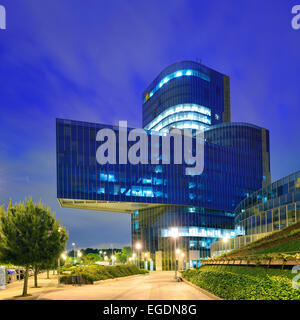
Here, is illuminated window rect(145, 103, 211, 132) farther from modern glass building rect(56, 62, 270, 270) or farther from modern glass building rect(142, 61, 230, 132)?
modern glass building rect(56, 62, 270, 270)

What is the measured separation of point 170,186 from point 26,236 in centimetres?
→ 6498

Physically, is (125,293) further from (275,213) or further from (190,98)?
(190,98)

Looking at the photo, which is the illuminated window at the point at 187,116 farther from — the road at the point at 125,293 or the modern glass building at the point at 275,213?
the road at the point at 125,293

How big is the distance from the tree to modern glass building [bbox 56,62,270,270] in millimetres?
47392

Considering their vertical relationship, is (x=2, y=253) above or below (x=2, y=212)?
below

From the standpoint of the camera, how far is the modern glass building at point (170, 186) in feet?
256

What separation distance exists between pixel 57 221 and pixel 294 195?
26.8 metres

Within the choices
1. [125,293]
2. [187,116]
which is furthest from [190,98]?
[125,293]

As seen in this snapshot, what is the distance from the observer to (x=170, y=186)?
289 feet

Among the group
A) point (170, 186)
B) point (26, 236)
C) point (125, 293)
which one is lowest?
point (125, 293)

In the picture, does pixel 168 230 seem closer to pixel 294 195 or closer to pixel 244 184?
pixel 244 184

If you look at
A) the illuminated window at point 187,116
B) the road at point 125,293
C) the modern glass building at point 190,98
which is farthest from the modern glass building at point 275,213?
the modern glass building at point 190,98

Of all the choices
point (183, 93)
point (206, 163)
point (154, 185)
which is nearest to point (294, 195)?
point (154, 185)

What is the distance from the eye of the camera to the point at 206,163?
308 feet
